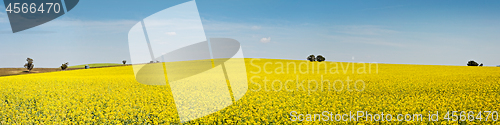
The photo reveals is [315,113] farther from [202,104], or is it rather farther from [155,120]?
[155,120]

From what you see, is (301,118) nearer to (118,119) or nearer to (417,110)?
(417,110)

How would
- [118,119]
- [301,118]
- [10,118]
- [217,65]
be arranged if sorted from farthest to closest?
1. [217,65]
2. [10,118]
3. [118,119]
4. [301,118]

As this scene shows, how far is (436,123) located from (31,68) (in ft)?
227

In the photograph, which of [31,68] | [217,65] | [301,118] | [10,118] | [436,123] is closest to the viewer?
[436,123]

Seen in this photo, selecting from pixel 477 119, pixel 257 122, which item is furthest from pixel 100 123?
pixel 477 119

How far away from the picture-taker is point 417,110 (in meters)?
9.00

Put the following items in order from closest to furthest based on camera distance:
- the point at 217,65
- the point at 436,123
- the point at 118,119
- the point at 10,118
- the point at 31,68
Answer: the point at 436,123, the point at 118,119, the point at 10,118, the point at 217,65, the point at 31,68

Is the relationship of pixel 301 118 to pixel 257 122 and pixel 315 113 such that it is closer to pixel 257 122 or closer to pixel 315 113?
pixel 315 113

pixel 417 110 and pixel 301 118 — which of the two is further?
pixel 417 110

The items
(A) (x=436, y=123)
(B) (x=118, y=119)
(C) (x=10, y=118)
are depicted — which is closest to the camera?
(A) (x=436, y=123)

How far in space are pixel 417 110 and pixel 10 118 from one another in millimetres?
13610

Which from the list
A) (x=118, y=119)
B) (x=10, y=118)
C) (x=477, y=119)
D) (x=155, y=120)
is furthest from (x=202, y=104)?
(x=477, y=119)

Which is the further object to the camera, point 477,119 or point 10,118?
point 10,118

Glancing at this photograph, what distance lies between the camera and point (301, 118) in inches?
→ 320
